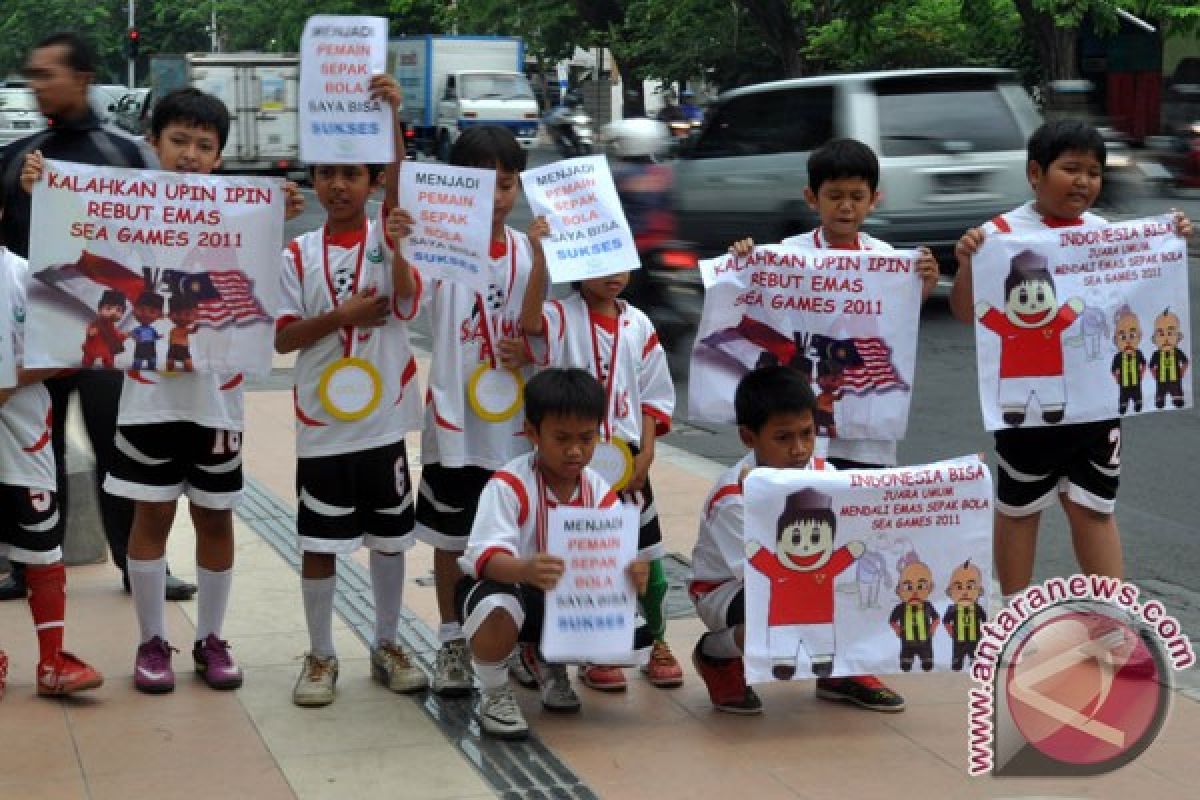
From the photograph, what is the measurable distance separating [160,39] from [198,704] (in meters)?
76.7

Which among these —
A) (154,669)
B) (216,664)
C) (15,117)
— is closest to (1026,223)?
(216,664)

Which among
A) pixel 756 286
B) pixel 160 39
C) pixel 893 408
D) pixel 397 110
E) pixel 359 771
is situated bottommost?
pixel 359 771

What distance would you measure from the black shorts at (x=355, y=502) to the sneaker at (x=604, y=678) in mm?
682

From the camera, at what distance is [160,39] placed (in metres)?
78.5

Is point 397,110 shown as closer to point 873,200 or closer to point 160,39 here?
point 873,200

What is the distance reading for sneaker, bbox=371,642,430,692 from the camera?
5.59 meters

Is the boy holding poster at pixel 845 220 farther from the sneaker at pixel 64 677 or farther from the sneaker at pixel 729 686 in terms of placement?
the sneaker at pixel 64 677

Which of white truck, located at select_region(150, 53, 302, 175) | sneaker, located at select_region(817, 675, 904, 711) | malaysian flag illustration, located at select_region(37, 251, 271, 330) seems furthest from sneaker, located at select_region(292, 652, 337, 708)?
white truck, located at select_region(150, 53, 302, 175)

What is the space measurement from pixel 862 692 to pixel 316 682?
5.21ft

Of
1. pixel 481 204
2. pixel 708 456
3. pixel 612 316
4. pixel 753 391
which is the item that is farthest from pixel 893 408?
pixel 708 456

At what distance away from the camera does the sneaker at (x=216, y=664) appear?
561 cm

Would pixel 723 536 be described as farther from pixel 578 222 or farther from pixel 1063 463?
pixel 1063 463

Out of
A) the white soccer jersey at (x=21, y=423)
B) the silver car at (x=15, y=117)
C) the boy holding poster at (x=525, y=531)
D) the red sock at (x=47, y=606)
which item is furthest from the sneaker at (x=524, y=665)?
the silver car at (x=15, y=117)

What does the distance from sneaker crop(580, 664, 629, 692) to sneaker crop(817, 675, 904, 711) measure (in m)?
0.59
